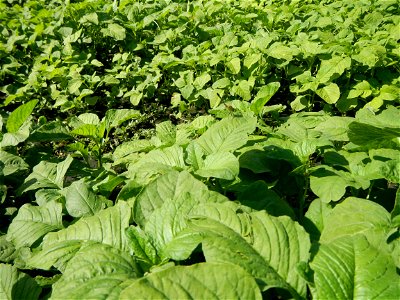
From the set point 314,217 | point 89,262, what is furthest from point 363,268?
point 89,262

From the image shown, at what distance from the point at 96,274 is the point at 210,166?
0.75m

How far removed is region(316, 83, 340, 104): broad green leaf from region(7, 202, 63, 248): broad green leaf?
222 cm

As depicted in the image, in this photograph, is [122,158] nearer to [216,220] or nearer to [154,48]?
[216,220]

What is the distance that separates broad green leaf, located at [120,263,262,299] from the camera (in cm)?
100

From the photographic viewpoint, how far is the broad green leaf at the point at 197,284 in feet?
3.29

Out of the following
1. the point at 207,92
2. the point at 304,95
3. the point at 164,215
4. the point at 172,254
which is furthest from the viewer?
the point at 207,92

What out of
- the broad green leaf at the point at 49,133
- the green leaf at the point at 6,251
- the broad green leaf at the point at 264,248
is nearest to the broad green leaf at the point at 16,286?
the green leaf at the point at 6,251

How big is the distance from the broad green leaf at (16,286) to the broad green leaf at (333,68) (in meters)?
2.58

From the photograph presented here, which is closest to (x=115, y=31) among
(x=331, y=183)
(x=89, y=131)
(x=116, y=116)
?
(x=116, y=116)

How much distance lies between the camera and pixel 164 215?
4.95 ft

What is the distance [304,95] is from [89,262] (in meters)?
2.64

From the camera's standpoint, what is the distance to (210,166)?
1.87 metres

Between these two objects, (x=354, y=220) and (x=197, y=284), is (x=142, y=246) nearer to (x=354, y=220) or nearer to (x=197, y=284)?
(x=197, y=284)

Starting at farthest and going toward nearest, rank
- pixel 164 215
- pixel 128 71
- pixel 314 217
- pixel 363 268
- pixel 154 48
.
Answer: pixel 154 48, pixel 128 71, pixel 314 217, pixel 164 215, pixel 363 268
